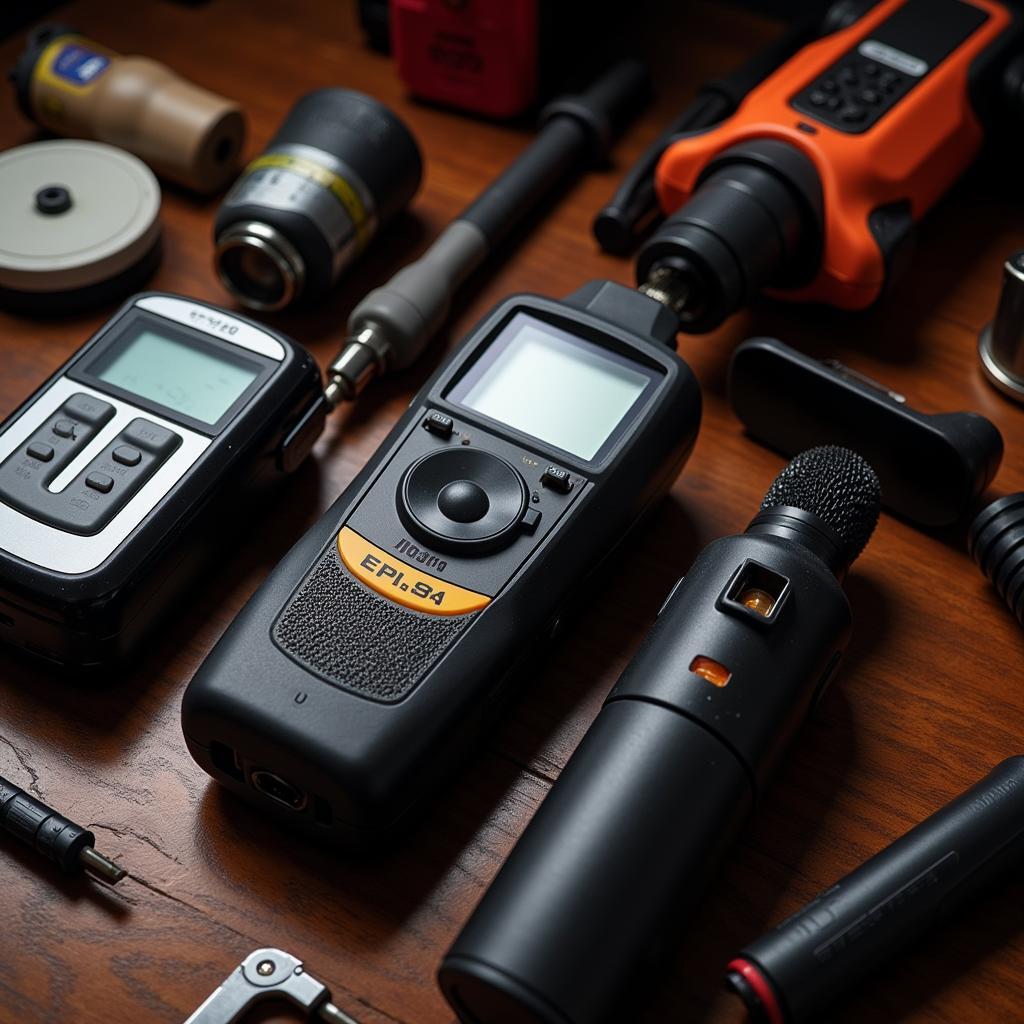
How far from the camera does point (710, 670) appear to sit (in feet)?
1.86

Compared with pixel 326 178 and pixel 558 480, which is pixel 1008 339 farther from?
pixel 326 178

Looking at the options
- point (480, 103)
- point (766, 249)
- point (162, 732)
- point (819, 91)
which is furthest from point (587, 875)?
point (480, 103)

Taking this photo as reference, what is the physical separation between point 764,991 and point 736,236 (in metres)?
→ 0.41

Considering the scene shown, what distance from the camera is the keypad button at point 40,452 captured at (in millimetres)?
651

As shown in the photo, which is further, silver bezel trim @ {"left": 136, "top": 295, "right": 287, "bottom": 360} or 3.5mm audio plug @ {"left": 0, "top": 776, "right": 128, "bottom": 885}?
silver bezel trim @ {"left": 136, "top": 295, "right": 287, "bottom": 360}

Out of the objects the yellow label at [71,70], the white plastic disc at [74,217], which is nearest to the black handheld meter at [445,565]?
the white plastic disc at [74,217]

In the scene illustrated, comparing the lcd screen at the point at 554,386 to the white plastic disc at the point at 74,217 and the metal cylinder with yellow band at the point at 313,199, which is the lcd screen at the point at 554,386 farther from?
the white plastic disc at the point at 74,217

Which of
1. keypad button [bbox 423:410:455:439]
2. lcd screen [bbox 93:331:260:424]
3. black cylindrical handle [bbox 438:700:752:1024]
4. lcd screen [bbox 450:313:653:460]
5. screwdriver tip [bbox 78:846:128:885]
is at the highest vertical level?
lcd screen [bbox 450:313:653:460]

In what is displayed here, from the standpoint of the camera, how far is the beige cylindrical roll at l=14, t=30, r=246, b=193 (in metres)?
0.88

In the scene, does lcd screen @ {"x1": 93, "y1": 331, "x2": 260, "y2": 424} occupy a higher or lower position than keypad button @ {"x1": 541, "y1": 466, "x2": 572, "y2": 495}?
lower

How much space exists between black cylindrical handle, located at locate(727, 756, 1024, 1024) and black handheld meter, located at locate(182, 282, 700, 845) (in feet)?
0.52

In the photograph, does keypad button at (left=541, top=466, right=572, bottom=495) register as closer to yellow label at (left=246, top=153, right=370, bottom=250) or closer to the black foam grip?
the black foam grip

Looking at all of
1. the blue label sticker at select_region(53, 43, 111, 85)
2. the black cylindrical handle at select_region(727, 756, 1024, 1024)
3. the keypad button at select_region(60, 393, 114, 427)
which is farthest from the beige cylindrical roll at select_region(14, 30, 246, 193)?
the black cylindrical handle at select_region(727, 756, 1024, 1024)

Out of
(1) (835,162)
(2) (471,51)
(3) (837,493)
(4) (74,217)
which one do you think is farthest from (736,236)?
(4) (74,217)
